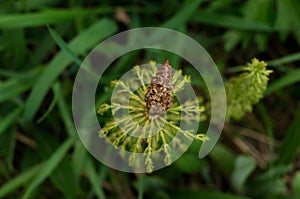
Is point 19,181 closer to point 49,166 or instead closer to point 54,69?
point 49,166

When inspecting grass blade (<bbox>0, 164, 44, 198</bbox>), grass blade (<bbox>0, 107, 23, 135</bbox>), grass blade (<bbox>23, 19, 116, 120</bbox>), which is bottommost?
grass blade (<bbox>0, 164, 44, 198</bbox>)

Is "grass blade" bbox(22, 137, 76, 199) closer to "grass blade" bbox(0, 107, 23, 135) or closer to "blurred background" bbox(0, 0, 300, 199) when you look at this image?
"blurred background" bbox(0, 0, 300, 199)

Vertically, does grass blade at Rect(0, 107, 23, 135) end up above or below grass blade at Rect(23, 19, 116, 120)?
below

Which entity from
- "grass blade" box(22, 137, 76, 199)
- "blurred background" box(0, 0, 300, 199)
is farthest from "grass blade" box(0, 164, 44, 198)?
"grass blade" box(22, 137, 76, 199)

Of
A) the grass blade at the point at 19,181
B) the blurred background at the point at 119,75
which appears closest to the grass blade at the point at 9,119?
the blurred background at the point at 119,75

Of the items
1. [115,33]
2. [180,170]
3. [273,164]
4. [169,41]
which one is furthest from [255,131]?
[115,33]

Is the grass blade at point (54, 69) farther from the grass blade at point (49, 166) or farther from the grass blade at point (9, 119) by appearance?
the grass blade at point (49, 166)

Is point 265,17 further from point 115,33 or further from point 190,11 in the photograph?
point 115,33

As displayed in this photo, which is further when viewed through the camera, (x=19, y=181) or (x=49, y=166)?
(x=19, y=181)

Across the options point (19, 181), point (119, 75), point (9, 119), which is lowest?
point (19, 181)

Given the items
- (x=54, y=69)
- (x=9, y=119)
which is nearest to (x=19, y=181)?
(x=9, y=119)
